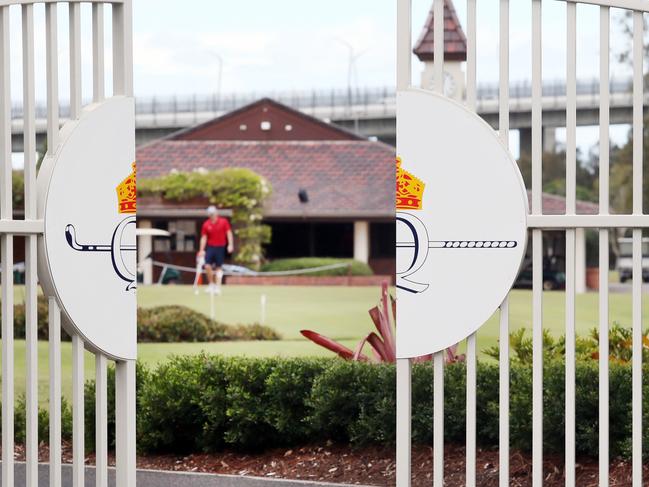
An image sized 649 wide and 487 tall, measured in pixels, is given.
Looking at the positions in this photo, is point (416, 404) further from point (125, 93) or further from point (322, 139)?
point (322, 139)

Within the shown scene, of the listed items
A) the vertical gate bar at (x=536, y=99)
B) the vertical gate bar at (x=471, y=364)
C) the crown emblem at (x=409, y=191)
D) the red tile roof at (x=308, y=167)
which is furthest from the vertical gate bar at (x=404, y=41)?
the red tile roof at (x=308, y=167)

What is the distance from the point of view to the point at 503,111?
16.1 feet

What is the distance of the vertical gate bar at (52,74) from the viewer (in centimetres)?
487

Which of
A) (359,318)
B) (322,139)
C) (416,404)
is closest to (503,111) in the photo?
(416,404)

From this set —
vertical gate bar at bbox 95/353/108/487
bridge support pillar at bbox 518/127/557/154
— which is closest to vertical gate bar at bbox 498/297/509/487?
vertical gate bar at bbox 95/353/108/487

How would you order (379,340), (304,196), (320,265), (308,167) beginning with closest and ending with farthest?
(379,340), (320,265), (304,196), (308,167)

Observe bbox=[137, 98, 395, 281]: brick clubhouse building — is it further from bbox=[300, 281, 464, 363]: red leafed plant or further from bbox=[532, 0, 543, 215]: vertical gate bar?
bbox=[532, 0, 543, 215]: vertical gate bar

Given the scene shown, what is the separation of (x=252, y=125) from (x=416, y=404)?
34.7 meters

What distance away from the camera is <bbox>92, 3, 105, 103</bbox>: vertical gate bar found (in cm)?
501

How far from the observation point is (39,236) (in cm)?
484

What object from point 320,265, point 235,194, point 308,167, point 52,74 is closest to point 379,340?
point 52,74

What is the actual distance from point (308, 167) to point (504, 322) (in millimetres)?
31381

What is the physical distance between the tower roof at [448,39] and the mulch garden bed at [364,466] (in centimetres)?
2286

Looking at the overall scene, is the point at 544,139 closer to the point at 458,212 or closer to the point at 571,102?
the point at 571,102
